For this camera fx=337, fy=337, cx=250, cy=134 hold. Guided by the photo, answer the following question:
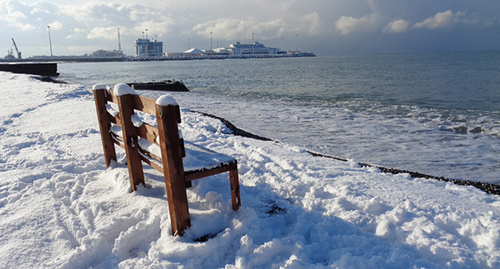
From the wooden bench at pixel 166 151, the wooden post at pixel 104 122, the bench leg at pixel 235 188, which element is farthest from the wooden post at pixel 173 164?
the wooden post at pixel 104 122

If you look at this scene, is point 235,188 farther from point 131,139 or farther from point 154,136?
point 131,139

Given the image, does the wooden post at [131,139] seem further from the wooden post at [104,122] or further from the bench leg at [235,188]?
the bench leg at [235,188]

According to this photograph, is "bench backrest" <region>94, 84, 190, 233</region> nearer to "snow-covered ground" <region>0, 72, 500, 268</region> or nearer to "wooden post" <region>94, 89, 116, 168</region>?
"wooden post" <region>94, 89, 116, 168</region>

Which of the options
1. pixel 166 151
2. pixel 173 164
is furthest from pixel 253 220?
pixel 166 151

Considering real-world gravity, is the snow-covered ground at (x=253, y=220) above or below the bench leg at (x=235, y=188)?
below

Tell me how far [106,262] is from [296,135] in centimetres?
817

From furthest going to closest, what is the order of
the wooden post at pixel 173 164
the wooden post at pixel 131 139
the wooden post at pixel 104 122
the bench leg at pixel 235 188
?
the wooden post at pixel 104 122 → the wooden post at pixel 131 139 → the bench leg at pixel 235 188 → the wooden post at pixel 173 164

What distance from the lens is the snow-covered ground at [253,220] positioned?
3107mm

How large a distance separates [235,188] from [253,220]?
0.40 meters

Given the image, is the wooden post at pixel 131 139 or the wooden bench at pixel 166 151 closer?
the wooden bench at pixel 166 151

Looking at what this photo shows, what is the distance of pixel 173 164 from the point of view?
3.12 metres

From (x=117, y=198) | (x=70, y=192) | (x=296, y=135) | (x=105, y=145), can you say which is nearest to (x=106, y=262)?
(x=117, y=198)

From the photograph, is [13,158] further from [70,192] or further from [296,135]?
[296,135]

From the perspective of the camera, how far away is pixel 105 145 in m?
5.08
